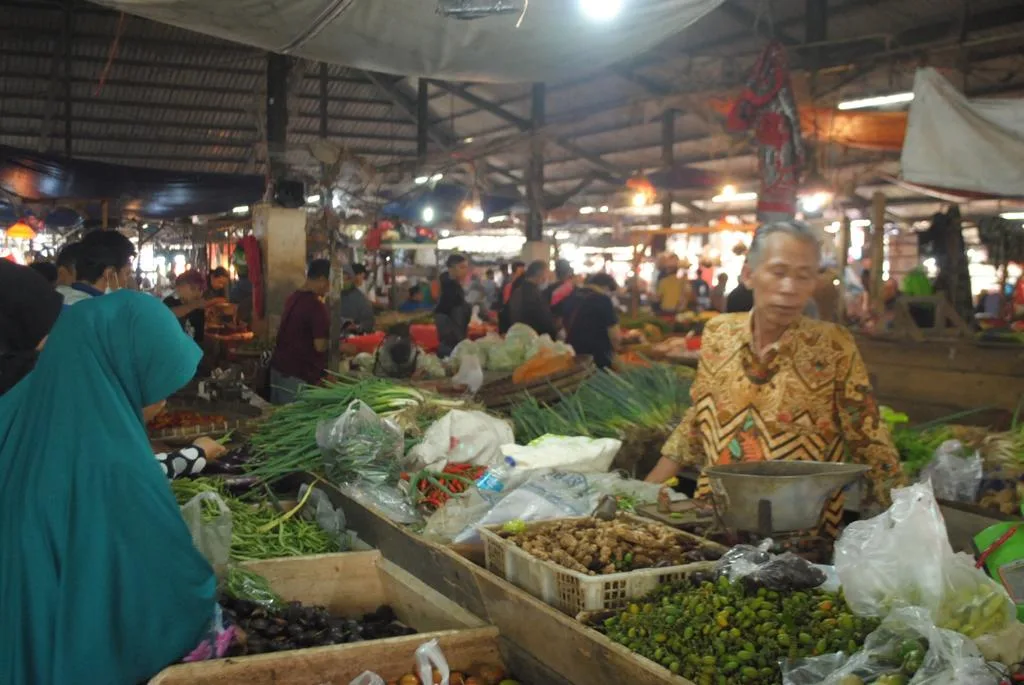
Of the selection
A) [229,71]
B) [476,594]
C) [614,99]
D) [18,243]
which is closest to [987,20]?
[614,99]

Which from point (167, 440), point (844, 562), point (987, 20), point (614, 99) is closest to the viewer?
point (844, 562)

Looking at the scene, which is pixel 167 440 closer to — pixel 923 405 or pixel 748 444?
pixel 748 444

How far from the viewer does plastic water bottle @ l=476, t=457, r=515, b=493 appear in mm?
3595

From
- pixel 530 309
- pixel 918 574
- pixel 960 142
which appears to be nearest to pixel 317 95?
pixel 530 309

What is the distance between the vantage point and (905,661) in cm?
176

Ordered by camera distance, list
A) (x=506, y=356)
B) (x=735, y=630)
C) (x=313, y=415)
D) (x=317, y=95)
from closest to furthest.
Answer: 1. (x=735, y=630)
2. (x=313, y=415)
3. (x=506, y=356)
4. (x=317, y=95)

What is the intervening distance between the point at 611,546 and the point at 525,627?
32 centimetres

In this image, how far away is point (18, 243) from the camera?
18.8m

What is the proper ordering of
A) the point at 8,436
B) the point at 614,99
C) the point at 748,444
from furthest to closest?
the point at 614,99 → the point at 748,444 → the point at 8,436

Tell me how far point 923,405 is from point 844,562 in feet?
21.0

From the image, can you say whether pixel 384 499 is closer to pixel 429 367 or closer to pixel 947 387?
pixel 429 367

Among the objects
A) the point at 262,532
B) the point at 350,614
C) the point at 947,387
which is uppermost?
the point at 947,387

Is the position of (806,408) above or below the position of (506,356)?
above

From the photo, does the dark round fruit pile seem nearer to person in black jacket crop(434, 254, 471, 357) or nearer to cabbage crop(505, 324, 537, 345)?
cabbage crop(505, 324, 537, 345)
